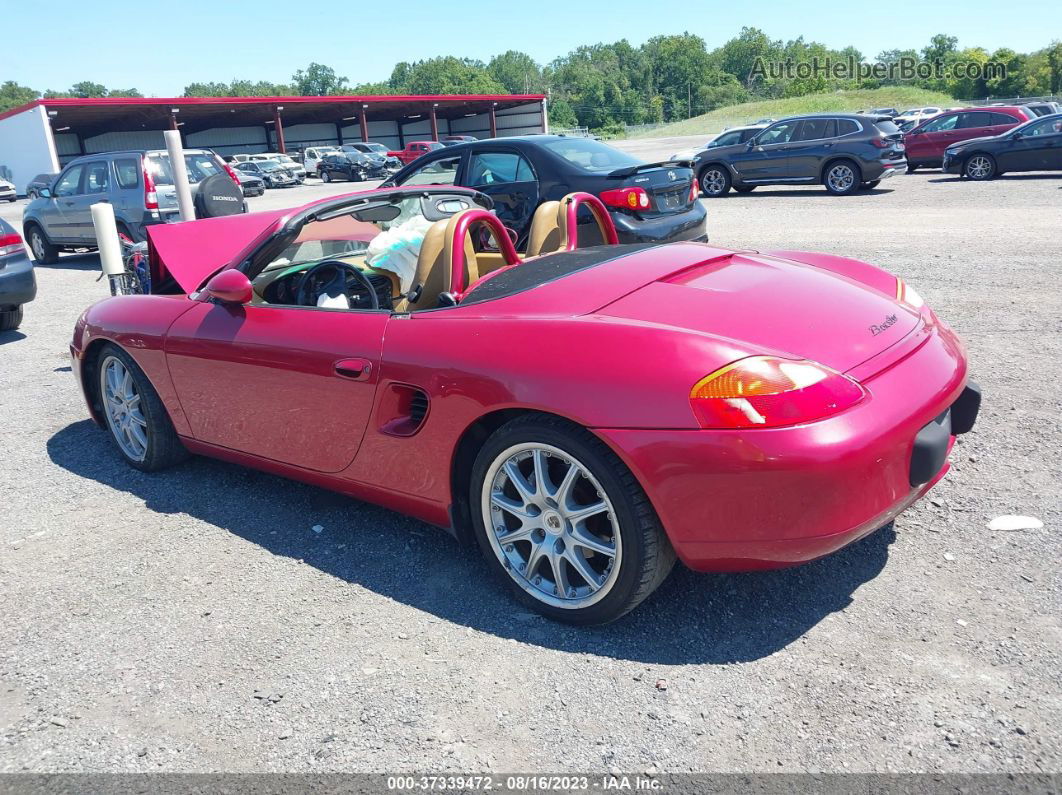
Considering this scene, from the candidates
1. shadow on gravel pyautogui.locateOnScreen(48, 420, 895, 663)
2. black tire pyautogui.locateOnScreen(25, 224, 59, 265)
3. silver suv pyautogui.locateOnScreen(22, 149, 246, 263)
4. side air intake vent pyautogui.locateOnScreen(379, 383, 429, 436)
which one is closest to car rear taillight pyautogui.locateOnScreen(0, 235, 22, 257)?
silver suv pyautogui.locateOnScreen(22, 149, 246, 263)

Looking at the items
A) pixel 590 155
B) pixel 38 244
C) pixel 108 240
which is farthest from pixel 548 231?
pixel 38 244

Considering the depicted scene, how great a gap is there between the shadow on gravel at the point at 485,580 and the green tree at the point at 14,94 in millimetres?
149009

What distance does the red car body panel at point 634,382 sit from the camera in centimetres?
242

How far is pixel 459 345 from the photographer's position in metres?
2.94

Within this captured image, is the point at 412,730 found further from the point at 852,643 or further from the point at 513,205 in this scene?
the point at 513,205

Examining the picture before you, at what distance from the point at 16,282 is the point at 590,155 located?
572cm

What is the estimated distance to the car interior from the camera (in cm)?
338

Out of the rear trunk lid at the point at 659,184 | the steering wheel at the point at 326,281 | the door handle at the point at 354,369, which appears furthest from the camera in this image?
the rear trunk lid at the point at 659,184

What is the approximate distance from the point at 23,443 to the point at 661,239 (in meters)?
5.43

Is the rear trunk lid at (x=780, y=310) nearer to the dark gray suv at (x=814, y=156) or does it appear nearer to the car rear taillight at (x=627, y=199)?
the car rear taillight at (x=627, y=199)

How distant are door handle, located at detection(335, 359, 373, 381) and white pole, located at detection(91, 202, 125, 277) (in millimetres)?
4271

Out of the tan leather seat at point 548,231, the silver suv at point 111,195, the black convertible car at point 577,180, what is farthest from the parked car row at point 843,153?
the tan leather seat at point 548,231

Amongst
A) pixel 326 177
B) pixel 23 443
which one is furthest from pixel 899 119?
pixel 23 443

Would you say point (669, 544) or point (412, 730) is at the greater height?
point (669, 544)
